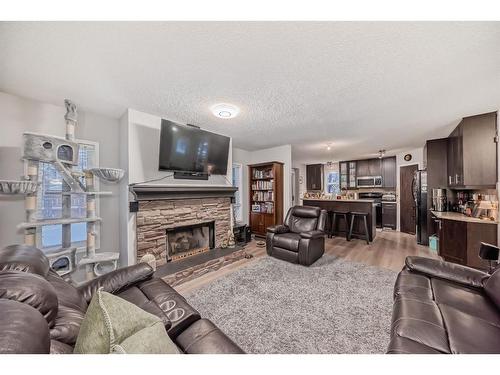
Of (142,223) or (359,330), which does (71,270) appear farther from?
(359,330)

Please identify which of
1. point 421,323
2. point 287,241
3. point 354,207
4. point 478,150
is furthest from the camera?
point 354,207

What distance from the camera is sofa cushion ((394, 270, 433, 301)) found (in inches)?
57.0

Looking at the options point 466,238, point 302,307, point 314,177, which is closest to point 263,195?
point 302,307

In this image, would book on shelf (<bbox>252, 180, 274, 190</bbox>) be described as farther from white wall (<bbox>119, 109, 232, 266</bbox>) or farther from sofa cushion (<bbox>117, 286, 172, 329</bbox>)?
sofa cushion (<bbox>117, 286, 172, 329</bbox>)

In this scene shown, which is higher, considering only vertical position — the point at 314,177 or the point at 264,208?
the point at 314,177

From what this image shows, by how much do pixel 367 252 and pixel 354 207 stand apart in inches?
50.1

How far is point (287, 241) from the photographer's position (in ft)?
10.9

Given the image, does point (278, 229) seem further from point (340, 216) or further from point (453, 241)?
point (453, 241)

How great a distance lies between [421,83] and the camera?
6.54 feet

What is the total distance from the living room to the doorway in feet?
4.00

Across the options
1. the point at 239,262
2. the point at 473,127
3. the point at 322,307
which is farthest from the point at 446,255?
the point at 239,262

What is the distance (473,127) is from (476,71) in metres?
1.69

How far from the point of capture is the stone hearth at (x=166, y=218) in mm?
2805

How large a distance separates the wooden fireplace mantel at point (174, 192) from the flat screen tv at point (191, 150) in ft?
0.96
